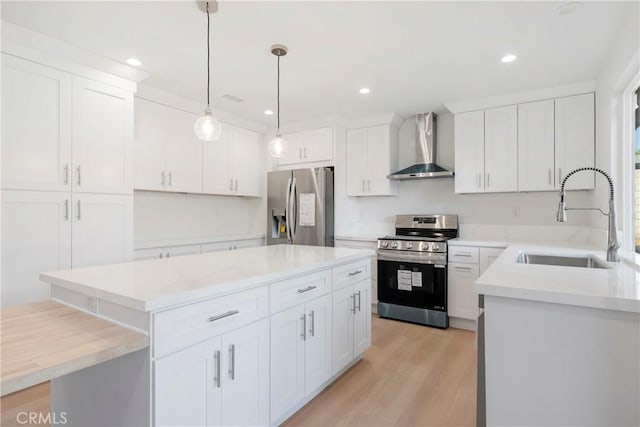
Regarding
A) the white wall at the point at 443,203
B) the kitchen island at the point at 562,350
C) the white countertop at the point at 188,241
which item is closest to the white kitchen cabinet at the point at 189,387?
the kitchen island at the point at 562,350

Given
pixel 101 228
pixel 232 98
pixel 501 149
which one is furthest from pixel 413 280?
pixel 101 228

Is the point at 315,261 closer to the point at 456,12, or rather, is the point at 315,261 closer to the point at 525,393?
the point at 525,393

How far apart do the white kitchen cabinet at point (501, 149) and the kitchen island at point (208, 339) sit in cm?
229

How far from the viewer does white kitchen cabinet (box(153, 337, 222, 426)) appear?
117cm

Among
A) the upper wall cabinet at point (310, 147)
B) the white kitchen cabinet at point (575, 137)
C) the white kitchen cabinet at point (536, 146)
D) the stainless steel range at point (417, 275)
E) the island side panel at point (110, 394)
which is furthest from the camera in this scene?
the upper wall cabinet at point (310, 147)

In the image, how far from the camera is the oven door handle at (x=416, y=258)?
3.39m

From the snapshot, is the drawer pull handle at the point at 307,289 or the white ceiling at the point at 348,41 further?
the white ceiling at the point at 348,41

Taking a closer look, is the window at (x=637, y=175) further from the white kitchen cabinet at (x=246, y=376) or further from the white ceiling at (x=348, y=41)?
the white kitchen cabinet at (x=246, y=376)

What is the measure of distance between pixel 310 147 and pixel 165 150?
1.77 meters

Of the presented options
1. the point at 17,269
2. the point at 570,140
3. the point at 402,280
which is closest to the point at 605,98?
the point at 570,140

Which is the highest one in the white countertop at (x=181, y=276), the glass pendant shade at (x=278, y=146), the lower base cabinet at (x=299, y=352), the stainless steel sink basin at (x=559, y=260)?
the glass pendant shade at (x=278, y=146)

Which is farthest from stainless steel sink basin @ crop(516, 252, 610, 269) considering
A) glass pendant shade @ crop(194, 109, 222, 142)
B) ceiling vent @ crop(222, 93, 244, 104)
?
ceiling vent @ crop(222, 93, 244, 104)

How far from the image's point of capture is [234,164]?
4.23 m

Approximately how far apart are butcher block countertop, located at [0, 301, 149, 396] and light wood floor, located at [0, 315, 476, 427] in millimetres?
1124
